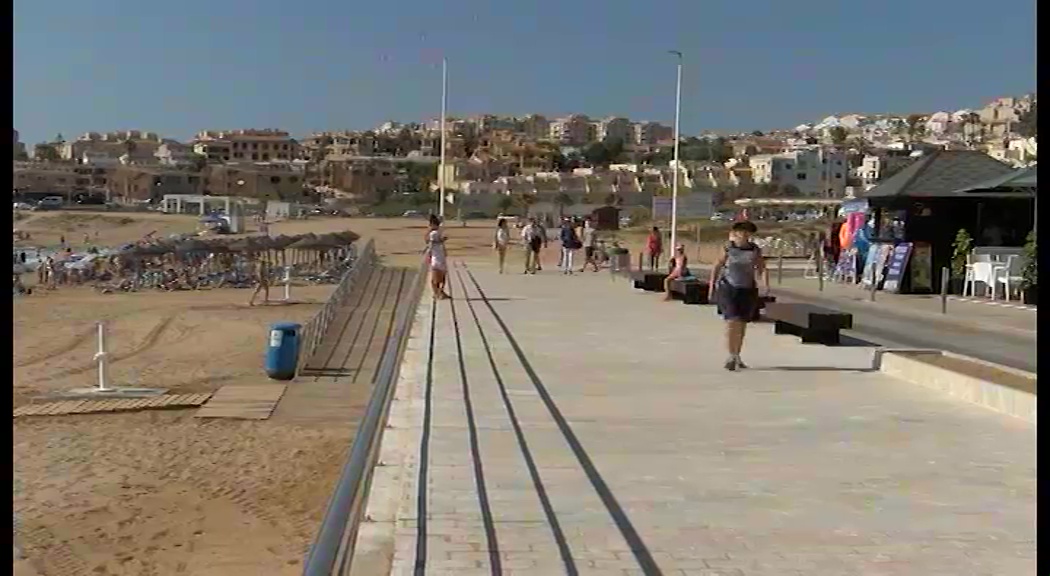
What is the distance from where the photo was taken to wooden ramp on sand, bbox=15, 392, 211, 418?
569 inches

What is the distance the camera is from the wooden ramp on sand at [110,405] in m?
14.5

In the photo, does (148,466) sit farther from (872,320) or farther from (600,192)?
(600,192)

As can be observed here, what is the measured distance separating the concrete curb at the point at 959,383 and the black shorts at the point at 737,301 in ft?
4.62

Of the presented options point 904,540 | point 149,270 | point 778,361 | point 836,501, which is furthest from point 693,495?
point 149,270

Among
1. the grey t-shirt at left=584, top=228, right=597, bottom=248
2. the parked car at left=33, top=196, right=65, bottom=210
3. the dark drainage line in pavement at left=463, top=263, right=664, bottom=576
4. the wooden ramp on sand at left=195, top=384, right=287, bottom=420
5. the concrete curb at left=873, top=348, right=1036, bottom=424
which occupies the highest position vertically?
the parked car at left=33, top=196, right=65, bottom=210

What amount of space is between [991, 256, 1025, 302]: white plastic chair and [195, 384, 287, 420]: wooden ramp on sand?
11.6m

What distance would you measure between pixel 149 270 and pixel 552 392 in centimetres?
3823

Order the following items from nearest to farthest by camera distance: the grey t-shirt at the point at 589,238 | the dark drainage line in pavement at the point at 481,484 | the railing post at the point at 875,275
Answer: the dark drainage line in pavement at the point at 481,484 → the railing post at the point at 875,275 → the grey t-shirt at the point at 589,238

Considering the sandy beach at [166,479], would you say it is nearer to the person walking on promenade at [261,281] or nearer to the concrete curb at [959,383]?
the concrete curb at [959,383]

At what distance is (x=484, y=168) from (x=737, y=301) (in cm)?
14970

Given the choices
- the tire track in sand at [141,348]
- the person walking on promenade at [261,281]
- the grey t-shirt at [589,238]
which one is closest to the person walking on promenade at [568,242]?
the grey t-shirt at [589,238]

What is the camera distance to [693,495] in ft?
19.8

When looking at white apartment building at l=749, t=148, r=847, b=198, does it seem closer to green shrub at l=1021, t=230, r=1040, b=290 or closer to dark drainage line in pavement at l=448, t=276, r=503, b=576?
green shrub at l=1021, t=230, r=1040, b=290

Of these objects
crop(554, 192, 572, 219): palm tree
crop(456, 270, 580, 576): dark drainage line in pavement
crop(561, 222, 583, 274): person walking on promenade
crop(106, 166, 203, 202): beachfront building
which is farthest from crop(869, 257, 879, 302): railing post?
crop(106, 166, 203, 202): beachfront building
